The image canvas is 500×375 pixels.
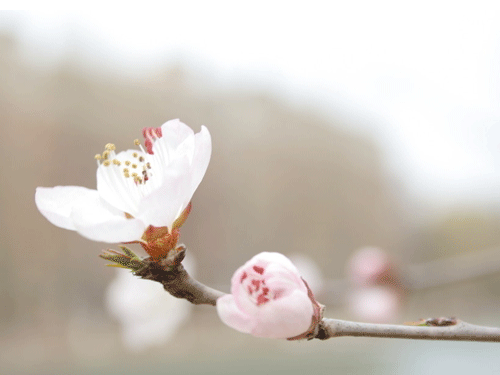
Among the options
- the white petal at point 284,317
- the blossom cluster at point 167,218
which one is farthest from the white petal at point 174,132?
the white petal at point 284,317

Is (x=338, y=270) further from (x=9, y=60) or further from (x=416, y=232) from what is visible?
→ (x=9, y=60)

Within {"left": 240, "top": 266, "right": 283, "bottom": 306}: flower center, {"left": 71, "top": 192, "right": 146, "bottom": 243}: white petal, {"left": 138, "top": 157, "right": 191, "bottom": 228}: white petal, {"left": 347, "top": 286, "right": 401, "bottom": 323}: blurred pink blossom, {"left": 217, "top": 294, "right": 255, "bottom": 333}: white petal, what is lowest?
{"left": 217, "top": 294, "right": 255, "bottom": 333}: white petal

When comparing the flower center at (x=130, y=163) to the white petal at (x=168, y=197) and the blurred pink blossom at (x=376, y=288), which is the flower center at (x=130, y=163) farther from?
the blurred pink blossom at (x=376, y=288)

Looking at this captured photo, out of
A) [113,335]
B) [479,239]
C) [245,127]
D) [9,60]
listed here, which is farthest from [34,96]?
[479,239]

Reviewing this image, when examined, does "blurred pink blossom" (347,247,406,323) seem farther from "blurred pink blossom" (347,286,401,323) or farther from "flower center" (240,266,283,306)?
"flower center" (240,266,283,306)

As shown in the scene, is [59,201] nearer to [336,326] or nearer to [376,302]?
[336,326]

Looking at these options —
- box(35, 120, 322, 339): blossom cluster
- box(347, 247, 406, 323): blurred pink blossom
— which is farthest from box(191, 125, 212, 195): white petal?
box(347, 247, 406, 323): blurred pink blossom

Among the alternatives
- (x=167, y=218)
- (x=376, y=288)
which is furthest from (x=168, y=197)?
(x=376, y=288)
